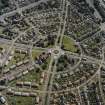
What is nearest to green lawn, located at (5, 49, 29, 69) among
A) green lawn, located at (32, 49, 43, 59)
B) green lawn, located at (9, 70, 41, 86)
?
green lawn, located at (32, 49, 43, 59)

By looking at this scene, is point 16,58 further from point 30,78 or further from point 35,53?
point 30,78

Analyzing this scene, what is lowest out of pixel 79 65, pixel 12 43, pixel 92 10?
pixel 79 65

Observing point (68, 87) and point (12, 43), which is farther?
point (12, 43)

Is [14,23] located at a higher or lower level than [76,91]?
higher

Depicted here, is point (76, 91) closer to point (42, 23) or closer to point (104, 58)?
point (104, 58)

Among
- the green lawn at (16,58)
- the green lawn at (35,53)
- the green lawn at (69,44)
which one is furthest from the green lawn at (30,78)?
the green lawn at (69,44)

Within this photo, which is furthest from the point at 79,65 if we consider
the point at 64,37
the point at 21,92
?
Result: the point at 21,92

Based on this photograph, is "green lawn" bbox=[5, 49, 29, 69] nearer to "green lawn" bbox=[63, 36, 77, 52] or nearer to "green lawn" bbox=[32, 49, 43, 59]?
"green lawn" bbox=[32, 49, 43, 59]

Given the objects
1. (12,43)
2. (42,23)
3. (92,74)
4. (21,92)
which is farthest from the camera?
(42,23)

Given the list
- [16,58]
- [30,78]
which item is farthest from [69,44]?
[30,78]
